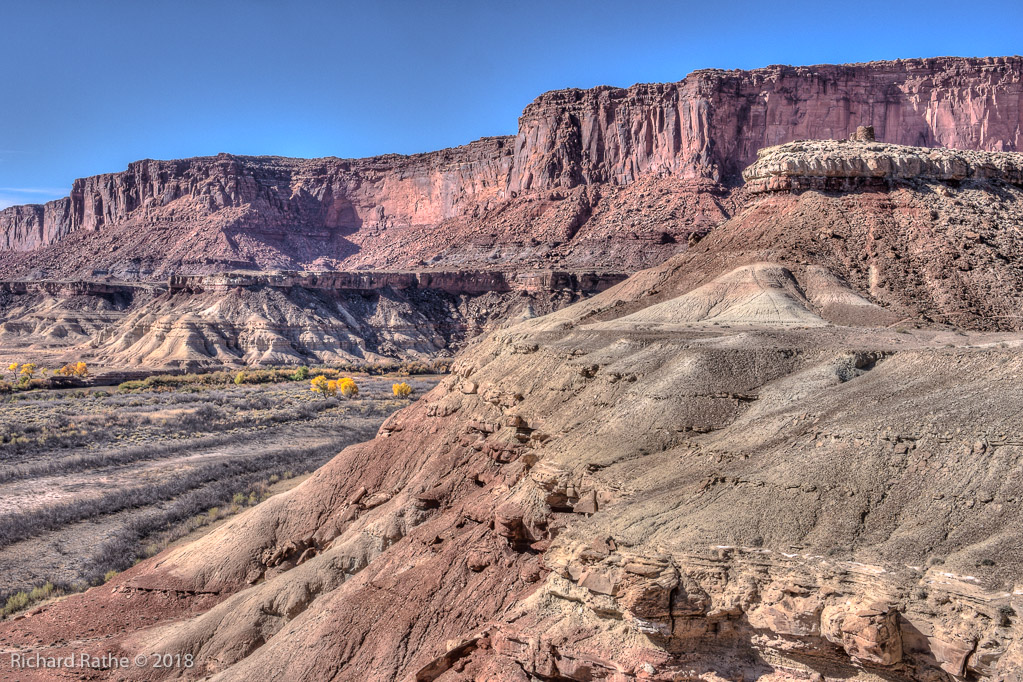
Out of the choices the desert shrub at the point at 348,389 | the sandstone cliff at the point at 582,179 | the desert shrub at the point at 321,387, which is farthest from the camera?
the sandstone cliff at the point at 582,179

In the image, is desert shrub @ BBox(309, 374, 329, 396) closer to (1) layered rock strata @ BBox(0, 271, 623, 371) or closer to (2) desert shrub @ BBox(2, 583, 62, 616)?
(1) layered rock strata @ BBox(0, 271, 623, 371)

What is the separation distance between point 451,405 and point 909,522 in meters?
10.3

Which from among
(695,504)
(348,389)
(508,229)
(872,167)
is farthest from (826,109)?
(695,504)

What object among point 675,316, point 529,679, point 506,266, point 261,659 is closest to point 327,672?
point 261,659

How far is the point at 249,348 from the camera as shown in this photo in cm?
6988

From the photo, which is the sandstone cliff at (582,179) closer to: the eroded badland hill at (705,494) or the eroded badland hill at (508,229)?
the eroded badland hill at (508,229)

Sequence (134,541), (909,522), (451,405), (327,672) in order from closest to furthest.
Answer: (909,522), (327,672), (451,405), (134,541)

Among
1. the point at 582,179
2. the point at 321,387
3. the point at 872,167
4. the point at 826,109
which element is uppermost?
the point at 826,109

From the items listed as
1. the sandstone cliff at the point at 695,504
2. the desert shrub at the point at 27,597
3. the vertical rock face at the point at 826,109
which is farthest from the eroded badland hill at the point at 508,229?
the sandstone cliff at the point at 695,504

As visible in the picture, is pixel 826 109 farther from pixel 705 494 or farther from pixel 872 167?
pixel 705 494

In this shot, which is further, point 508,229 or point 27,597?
point 508,229

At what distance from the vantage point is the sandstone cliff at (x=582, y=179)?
90500 mm

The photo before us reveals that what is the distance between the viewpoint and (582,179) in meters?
101

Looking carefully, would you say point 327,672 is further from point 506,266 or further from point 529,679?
point 506,266
